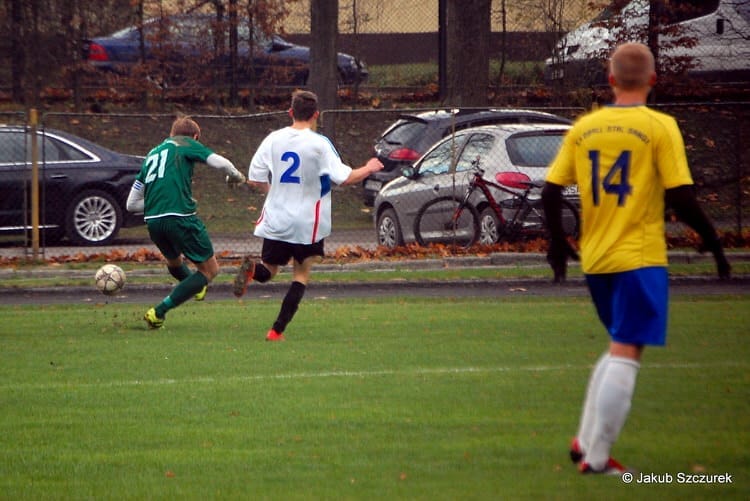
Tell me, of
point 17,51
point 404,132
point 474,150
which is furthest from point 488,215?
point 17,51

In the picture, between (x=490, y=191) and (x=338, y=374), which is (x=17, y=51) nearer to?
(x=490, y=191)

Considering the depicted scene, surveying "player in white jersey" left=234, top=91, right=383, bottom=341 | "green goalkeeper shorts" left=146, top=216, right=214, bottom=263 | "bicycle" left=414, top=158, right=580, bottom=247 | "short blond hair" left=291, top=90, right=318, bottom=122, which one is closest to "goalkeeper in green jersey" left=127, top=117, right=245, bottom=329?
"green goalkeeper shorts" left=146, top=216, right=214, bottom=263

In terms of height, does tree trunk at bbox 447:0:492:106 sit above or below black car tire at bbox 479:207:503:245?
above

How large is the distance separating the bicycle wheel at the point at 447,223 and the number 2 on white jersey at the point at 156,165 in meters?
6.56

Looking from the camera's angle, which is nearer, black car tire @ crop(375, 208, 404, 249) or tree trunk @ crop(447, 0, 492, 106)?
black car tire @ crop(375, 208, 404, 249)

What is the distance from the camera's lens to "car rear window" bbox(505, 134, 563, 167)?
16.5 meters

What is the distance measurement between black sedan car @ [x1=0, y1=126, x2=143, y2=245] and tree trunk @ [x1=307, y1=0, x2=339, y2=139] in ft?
18.3

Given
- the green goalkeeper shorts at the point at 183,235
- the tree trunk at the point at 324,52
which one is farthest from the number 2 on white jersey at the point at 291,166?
the tree trunk at the point at 324,52

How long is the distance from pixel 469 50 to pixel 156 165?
41.8 feet

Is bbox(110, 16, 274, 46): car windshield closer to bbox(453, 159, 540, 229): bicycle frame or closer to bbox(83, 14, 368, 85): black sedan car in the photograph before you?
bbox(83, 14, 368, 85): black sedan car

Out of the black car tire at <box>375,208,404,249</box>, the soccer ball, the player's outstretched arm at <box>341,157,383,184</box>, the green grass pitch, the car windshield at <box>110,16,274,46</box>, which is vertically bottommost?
the green grass pitch

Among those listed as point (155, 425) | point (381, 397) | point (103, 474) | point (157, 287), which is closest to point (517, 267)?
point (157, 287)

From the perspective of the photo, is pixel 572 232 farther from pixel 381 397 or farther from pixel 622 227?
pixel 622 227

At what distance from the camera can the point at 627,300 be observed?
5449mm
